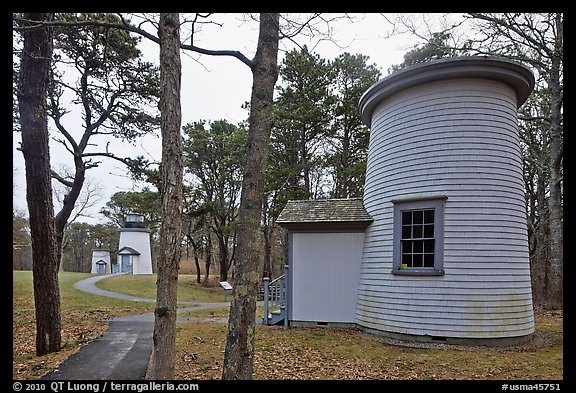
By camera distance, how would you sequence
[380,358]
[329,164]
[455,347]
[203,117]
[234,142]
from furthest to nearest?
1. [203,117]
2. [234,142]
3. [329,164]
4. [455,347]
5. [380,358]

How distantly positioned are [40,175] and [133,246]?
23500 millimetres

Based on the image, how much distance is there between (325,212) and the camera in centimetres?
895

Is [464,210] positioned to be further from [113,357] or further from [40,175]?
[40,175]

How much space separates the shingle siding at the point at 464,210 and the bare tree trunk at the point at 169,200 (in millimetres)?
4867

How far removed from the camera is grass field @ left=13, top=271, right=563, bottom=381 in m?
5.06

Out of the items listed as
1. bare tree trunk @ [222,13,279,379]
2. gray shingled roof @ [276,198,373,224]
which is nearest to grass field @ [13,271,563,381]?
bare tree trunk @ [222,13,279,379]

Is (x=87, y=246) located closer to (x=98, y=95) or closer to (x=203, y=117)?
(x=203, y=117)

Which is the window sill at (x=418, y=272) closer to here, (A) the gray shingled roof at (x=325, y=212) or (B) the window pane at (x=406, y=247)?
(B) the window pane at (x=406, y=247)

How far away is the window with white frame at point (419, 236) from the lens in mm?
6945

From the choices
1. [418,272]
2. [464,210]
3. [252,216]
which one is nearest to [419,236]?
[418,272]

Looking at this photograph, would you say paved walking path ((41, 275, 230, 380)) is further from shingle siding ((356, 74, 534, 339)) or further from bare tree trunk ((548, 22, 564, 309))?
bare tree trunk ((548, 22, 564, 309))
